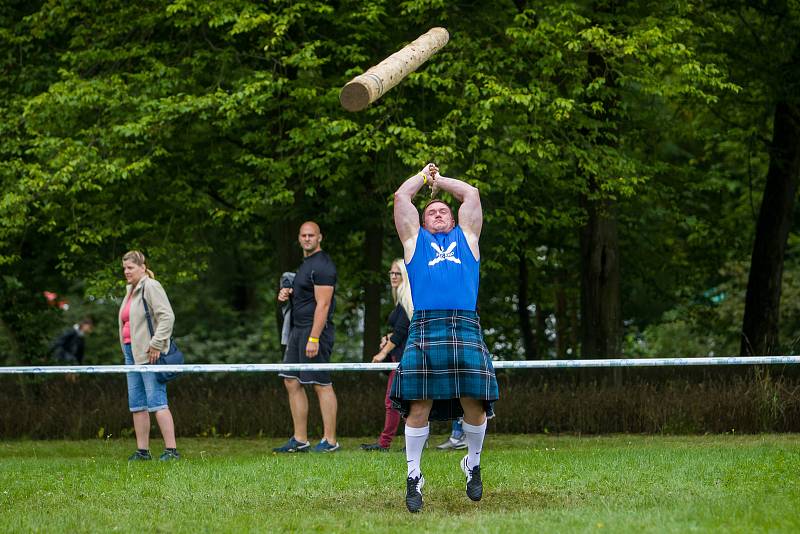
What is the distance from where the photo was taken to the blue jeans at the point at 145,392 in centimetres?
1062

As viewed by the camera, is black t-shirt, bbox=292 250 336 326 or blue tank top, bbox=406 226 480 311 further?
black t-shirt, bbox=292 250 336 326

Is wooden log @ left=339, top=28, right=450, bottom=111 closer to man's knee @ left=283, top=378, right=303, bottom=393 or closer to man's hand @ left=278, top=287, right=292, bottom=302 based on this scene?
man's hand @ left=278, top=287, right=292, bottom=302

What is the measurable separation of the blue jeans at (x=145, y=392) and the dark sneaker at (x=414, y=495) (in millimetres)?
4022

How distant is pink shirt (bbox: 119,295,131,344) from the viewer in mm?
10688

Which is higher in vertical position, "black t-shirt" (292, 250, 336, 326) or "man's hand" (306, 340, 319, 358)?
"black t-shirt" (292, 250, 336, 326)

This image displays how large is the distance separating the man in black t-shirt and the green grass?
2.28 feet

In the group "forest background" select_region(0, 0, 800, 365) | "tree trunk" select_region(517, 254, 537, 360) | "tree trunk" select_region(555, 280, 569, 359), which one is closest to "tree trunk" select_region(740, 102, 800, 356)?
"forest background" select_region(0, 0, 800, 365)

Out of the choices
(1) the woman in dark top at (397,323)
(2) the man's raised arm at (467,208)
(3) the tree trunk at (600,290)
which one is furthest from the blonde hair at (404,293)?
(3) the tree trunk at (600,290)

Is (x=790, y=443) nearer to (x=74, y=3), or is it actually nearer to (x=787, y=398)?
(x=787, y=398)

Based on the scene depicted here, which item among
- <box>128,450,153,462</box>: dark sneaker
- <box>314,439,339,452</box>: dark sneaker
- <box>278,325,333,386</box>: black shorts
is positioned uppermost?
<box>278,325,333,386</box>: black shorts

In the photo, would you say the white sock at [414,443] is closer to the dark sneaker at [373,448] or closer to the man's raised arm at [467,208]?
the man's raised arm at [467,208]

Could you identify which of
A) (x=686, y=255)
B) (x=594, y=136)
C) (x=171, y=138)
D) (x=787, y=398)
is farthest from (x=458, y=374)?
(x=686, y=255)

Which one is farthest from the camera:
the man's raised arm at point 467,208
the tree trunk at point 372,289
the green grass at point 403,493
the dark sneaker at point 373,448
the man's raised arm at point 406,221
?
the tree trunk at point 372,289

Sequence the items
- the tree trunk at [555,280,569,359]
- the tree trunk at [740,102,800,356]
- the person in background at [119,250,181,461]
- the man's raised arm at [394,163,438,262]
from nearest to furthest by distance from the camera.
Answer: the man's raised arm at [394,163,438,262] < the person in background at [119,250,181,461] < the tree trunk at [740,102,800,356] < the tree trunk at [555,280,569,359]
